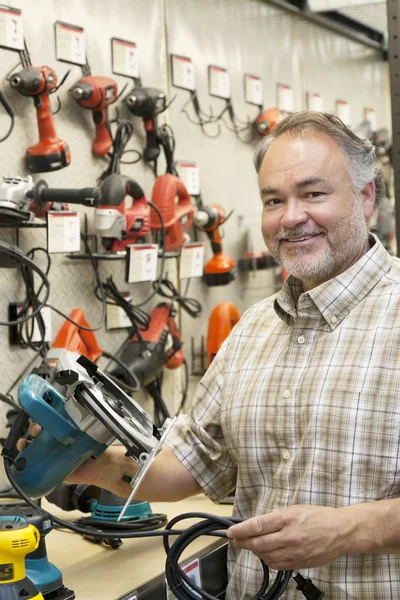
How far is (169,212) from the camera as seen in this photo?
10.0 feet

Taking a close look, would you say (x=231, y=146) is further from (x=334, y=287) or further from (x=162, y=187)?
(x=334, y=287)

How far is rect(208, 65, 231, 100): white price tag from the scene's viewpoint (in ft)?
11.8

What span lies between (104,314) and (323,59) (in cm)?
246

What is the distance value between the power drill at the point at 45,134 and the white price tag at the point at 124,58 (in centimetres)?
46

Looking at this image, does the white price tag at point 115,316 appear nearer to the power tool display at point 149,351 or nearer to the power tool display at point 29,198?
the power tool display at point 149,351

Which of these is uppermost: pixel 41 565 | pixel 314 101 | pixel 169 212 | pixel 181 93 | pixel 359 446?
pixel 314 101

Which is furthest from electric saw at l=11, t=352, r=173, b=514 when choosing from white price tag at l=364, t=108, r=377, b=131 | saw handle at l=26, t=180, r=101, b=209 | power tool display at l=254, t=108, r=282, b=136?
white price tag at l=364, t=108, r=377, b=131

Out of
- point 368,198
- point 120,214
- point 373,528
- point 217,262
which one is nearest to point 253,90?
point 217,262

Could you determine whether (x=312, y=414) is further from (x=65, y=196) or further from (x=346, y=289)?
(x=65, y=196)

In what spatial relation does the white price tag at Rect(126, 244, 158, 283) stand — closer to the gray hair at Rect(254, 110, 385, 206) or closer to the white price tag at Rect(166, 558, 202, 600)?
the gray hair at Rect(254, 110, 385, 206)

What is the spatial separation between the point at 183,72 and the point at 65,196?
113 centimetres

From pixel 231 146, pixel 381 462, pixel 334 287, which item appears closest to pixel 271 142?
pixel 334 287

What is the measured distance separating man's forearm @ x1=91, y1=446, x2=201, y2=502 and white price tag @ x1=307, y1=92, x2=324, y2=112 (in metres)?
2.91

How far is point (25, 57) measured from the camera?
2635mm
